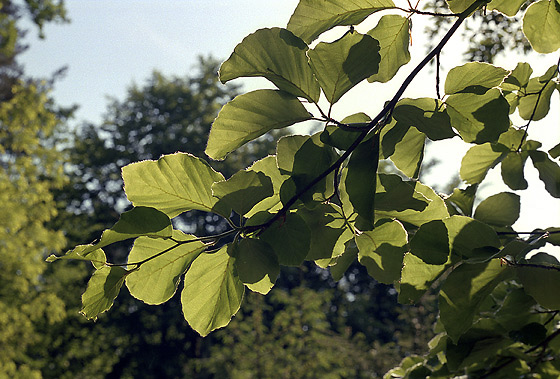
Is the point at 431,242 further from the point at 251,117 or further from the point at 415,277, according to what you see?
the point at 251,117

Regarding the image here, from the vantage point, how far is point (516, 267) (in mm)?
577

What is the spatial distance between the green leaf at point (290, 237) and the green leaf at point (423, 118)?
15 centimetres

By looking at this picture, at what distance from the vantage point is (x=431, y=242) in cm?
52

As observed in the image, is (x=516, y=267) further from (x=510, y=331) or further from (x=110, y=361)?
(x=110, y=361)

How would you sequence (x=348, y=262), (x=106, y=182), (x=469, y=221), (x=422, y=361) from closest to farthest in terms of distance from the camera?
(x=469, y=221) → (x=348, y=262) → (x=422, y=361) → (x=106, y=182)

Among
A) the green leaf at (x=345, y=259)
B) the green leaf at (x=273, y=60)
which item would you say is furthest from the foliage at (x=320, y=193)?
the green leaf at (x=345, y=259)

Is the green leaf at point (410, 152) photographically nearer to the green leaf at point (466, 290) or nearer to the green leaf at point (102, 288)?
the green leaf at point (466, 290)

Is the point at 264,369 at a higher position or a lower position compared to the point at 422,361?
lower

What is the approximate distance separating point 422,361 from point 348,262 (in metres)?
0.54

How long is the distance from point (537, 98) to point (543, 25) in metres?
0.18

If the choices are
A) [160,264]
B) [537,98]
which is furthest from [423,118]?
[537,98]

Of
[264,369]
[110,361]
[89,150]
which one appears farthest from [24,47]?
[264,369]

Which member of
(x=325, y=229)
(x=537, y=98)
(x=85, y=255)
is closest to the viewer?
(x=85, y=255)

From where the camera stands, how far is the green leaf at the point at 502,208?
80cm
